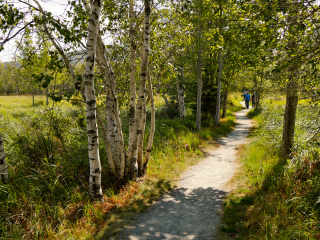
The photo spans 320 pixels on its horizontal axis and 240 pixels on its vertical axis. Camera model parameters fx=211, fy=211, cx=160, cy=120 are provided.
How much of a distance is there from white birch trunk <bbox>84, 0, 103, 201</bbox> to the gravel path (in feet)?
4.48

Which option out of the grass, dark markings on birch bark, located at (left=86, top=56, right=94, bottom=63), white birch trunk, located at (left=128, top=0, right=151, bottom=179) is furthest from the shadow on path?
dark markings on birch bark, located at (left=86, top=56, right=94, bottom=63)

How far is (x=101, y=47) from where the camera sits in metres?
5.57

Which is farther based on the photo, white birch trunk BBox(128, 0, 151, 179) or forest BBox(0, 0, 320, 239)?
white birch trunk BBox(128, 0, 151, 179)

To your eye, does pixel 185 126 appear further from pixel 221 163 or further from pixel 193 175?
pixel 193 175

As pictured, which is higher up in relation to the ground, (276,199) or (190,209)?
(276,199)

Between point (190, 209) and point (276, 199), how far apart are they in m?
2.04

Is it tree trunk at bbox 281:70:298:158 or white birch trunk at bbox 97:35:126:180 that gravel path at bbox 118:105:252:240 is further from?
tree trunk at bbox 281:70:298:158

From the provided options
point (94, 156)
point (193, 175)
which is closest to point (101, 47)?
point (94, 156)

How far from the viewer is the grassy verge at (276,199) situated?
12.7ft

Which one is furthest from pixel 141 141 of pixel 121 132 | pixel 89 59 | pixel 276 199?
pixel 276 199

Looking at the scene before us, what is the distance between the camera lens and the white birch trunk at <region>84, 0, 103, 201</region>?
4.26 m

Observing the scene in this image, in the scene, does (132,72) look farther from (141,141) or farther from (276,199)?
(276,199)

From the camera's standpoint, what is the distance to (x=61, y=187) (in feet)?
18.0

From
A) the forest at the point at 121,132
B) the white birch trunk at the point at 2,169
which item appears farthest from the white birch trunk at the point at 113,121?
the white birch trunk at the point at 2,169
